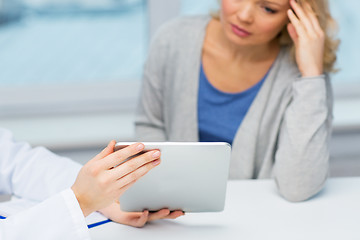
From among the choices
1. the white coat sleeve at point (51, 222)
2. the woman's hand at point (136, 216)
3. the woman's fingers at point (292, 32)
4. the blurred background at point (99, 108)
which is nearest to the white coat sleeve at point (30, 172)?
the woman's hand at point (136, 216)

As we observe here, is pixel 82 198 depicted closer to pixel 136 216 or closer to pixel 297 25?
pixel 136 216

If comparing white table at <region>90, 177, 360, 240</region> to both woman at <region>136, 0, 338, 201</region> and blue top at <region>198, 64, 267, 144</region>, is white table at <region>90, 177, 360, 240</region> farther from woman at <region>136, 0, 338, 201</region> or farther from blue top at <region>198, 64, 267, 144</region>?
blue top at <region>198, 64, 267, 144</region>

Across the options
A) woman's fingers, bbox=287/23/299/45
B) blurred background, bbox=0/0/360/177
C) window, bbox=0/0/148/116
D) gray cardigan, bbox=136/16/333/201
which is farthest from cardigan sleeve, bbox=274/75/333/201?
window, bbox=0/0/148/116

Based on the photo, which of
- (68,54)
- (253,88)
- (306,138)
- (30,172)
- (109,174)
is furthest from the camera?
(68,54)

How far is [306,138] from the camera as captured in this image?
4.09ft

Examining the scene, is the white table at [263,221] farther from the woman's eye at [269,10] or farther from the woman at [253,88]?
the woman's eye at [269,10]

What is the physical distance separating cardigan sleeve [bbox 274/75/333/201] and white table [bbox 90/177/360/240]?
0.06m

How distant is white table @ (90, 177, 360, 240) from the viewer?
0.98 m

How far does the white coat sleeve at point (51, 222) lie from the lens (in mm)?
849

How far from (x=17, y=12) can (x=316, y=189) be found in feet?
10.7

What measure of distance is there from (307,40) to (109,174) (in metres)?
0.71

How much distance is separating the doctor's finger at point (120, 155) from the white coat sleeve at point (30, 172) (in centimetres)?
30

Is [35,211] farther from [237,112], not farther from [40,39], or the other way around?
[40,39]

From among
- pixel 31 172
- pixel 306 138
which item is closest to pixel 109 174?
pixel 31 172
